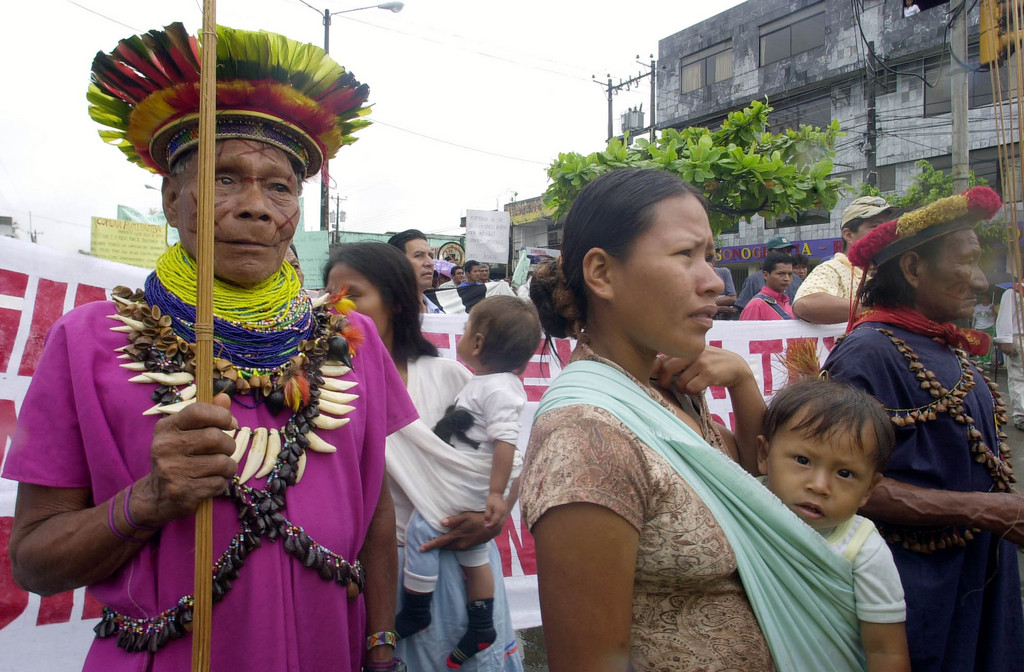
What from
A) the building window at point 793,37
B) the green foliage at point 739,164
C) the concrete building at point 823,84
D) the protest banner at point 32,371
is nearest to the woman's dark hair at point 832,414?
the protest banner at point 32,371

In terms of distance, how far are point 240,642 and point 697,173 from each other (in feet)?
15.5

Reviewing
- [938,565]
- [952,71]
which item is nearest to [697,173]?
[952,71]

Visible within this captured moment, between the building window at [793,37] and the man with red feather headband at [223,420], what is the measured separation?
30397mm

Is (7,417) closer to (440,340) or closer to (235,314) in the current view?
(235,314)

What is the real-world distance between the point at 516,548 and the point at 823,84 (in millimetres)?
28003

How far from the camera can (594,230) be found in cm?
149

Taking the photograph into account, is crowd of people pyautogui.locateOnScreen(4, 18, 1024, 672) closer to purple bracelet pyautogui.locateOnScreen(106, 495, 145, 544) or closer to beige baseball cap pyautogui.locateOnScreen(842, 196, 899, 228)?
purple bracelet pyautogui.locateOnScreen(106, 495, 145, 544)

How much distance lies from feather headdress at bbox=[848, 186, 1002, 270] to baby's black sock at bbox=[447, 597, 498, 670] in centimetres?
195

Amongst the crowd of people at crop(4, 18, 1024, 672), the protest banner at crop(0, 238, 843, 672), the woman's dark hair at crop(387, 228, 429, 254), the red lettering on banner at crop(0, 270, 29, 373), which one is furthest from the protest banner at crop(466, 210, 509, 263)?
the crowd of people at crop(4, 18, 1024, 672)

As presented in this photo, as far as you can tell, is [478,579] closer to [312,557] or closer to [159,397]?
[312,557]

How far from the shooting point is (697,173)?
5.18 meters

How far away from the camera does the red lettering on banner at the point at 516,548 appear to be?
382 centimetres

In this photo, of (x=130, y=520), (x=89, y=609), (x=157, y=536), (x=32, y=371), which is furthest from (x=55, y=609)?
(x=130, y=520)

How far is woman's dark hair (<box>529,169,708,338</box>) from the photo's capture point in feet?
4.70
